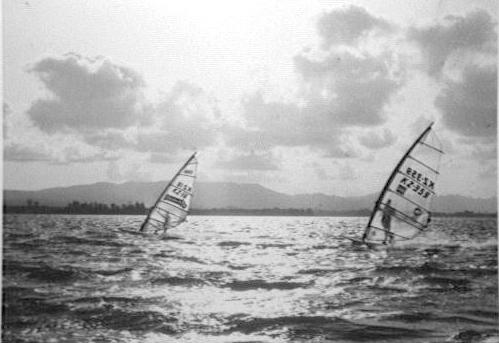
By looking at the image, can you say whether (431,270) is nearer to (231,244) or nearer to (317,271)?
(317,271)

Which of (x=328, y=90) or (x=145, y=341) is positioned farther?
(x=328, y=90)

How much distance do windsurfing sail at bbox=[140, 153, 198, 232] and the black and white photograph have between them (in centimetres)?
2

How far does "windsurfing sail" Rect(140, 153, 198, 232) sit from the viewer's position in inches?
136

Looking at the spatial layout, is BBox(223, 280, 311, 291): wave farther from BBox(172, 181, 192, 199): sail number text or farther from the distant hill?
BBox(172, 181, 192, 199): sail number text

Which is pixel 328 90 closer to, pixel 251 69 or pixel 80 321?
pixel 251 69

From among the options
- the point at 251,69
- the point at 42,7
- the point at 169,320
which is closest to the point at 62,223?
the point at 169,320

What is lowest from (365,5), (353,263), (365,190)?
(353,263)

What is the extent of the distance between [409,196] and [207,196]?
1842mm

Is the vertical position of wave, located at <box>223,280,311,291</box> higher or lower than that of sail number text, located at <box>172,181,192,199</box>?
lower

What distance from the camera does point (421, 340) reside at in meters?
3.38

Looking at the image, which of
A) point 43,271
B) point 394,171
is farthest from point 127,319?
point 394,171

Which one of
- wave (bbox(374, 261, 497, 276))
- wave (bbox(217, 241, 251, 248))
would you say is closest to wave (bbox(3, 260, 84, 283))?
wave (bbox(217, 241, 251, 248))

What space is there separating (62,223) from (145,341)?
1117 millimetres

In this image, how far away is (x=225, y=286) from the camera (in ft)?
11.2
